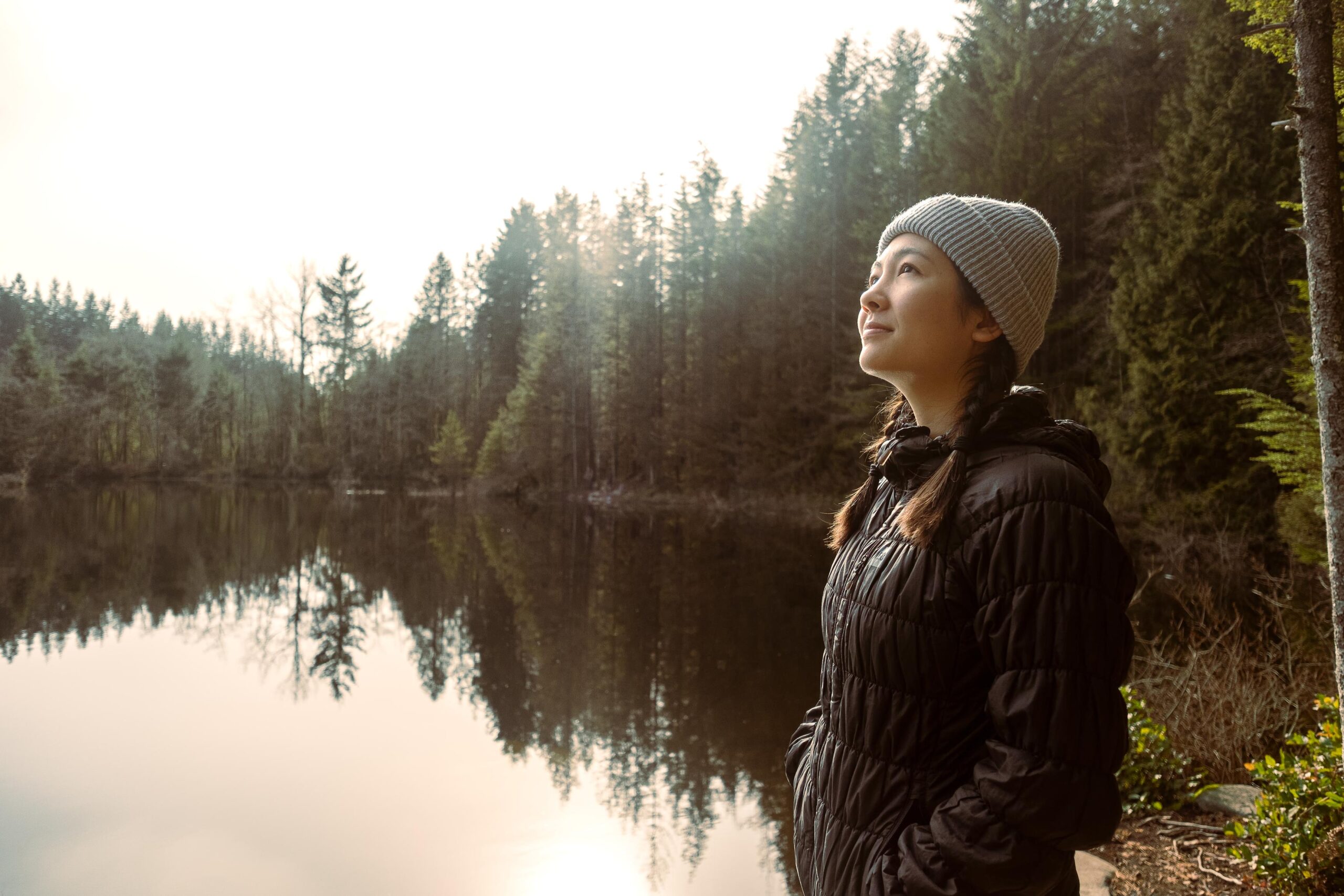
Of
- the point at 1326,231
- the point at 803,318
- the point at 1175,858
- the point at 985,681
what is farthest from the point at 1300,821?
the point at 803,318

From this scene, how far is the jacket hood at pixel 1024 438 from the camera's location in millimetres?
1414

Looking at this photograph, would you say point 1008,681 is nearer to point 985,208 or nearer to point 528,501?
point 985,208

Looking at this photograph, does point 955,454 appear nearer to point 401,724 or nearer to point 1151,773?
point 1151,773

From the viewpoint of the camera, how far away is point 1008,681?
4.22 feet

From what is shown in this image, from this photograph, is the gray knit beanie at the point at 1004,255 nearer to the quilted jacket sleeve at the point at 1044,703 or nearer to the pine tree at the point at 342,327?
the quilted jacket sleeve at the point at 1044,703

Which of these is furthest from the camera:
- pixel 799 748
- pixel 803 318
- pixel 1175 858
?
pixel 803 318

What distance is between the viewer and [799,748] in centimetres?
192

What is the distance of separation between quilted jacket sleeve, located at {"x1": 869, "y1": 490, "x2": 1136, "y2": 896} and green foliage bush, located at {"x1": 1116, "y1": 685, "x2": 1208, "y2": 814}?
12.6 ft

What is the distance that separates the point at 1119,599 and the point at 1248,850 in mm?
3067

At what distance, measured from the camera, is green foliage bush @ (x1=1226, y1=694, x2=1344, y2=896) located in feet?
10.3

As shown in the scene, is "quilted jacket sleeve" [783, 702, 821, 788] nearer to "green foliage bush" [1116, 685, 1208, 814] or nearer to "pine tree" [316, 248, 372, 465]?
"green foliage bush" [1116, 685, 1208, 814]

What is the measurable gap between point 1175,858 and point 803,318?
81.2 ft

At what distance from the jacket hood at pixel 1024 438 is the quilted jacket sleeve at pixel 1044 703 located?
0.44 feet

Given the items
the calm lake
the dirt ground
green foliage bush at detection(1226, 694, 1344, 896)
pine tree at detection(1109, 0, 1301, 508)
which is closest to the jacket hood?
green foliage bush at detection(1226, 694, 1344, 896)
